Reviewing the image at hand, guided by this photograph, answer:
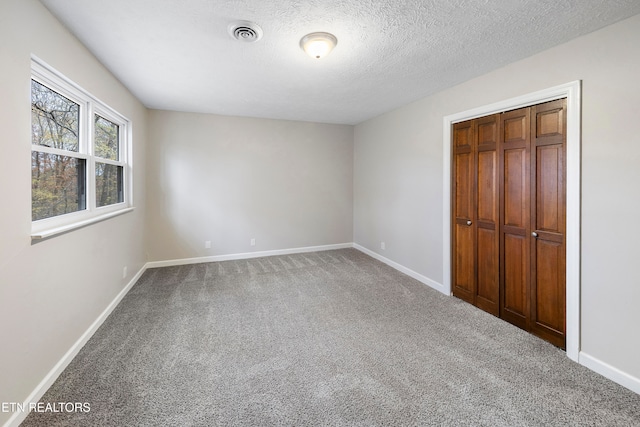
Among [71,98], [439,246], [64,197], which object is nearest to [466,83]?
[439,246]

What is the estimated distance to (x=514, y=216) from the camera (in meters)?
2.72

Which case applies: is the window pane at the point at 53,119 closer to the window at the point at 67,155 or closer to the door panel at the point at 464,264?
the window at the point at 67,155

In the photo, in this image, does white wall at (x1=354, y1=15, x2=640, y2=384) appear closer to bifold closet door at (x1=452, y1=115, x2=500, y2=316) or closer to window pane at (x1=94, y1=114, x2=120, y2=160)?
bifold closet door at (x1=452, y1=115, x2=500, y2=316)

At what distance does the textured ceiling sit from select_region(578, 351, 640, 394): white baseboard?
238 cm

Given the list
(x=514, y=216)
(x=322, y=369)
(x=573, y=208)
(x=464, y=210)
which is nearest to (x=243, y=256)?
(x=322, y=369)

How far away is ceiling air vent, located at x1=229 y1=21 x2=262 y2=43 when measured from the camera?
202 cm

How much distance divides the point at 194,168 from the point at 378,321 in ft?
12.2


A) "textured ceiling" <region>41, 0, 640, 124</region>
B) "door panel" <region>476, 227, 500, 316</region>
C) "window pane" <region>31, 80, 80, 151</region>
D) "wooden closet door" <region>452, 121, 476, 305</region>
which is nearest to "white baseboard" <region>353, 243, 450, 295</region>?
"wooden closet door" <region>452, 121, 476, 305</region>

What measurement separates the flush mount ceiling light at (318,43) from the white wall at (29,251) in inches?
67.4

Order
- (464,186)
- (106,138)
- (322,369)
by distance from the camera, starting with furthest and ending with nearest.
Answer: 1. (464,186)
2. (106,138)
3. (322,369)

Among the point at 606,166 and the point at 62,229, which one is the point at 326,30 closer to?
the point at 606,166

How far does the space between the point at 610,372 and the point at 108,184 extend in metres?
4.75

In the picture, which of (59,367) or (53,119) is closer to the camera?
(59,367)

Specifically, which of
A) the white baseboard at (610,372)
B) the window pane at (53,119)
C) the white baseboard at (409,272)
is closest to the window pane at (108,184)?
the window pane at (53,119)
